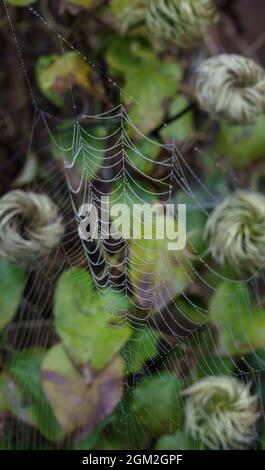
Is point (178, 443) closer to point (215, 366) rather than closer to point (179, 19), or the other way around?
point (215, 366)

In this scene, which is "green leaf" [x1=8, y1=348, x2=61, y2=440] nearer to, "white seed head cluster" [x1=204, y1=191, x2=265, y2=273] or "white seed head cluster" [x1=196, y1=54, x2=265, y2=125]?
"white seed head cluster" [x1=204, y1=191, x2=265, y2=273]

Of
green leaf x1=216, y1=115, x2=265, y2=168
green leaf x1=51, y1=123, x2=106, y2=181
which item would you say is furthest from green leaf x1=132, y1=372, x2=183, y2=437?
green leaf x1=216, y1=115, x2=265, y2=168

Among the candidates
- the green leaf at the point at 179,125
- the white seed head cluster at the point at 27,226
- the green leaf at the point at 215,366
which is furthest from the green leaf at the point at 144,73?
the green leaf at the point at 215,366

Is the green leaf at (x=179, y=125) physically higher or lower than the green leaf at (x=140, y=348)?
higher

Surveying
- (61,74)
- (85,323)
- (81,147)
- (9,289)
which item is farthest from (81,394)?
(61,74)

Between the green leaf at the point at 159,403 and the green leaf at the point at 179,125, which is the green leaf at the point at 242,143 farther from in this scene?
the green leaf at the point at 159,403

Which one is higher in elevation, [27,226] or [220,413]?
[27,226]

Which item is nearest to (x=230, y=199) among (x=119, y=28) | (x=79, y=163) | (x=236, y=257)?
(x=236, y=257)
